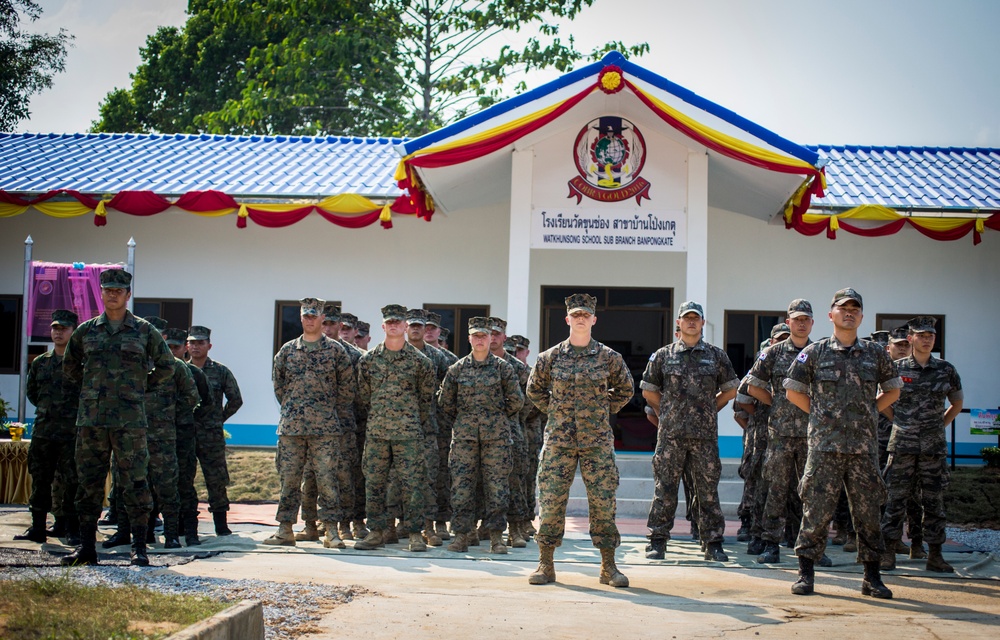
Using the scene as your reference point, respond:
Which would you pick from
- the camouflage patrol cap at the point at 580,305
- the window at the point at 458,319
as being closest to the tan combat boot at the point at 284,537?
the camouflage patrol cap at the point at 580,305

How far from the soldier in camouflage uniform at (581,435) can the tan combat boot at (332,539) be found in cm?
199

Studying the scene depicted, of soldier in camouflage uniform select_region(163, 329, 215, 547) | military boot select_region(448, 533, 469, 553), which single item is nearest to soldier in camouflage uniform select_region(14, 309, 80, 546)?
soldier in camouflage uniform select_region(163, 329, 215, 547)

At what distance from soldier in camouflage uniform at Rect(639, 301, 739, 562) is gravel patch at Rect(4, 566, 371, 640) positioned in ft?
9.42

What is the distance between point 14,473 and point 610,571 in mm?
7096

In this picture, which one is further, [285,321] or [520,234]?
[285,321]

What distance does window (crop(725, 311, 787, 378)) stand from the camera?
568 inches

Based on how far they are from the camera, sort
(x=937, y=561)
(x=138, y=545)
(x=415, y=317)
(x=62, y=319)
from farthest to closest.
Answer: (x=415, y=317) → (x=62, y=319) → (x=937, y=561) → (x=138, y=545)

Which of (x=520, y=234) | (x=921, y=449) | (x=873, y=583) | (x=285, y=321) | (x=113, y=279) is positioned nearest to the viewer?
→ (x=873, y=583)

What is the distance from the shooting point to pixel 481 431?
8.52m

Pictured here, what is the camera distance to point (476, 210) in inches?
578

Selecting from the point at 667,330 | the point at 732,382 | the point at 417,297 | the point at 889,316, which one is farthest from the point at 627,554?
the point at 889,316

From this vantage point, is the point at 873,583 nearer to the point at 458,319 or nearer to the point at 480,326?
the point at 480,326

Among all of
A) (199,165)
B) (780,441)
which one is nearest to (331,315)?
(780,441)

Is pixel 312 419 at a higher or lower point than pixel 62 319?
lower
